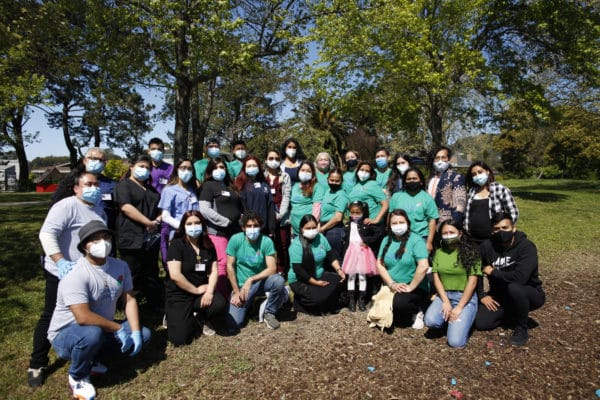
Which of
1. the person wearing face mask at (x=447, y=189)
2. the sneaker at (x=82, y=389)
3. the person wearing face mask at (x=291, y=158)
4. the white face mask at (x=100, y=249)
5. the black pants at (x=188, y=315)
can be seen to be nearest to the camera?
the sneaker at (x=82, y=389)

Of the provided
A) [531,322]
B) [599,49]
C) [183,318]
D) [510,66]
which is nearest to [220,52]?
[183,318]

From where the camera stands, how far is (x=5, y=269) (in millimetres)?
6941

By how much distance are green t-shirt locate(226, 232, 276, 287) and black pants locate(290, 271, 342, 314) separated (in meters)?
0.60

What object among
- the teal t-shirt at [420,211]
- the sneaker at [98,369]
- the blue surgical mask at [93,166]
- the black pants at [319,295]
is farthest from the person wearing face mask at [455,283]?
the blue surgical mask at [93,166]

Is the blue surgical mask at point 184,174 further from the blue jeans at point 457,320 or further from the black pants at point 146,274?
the blue jeans at point 457,320

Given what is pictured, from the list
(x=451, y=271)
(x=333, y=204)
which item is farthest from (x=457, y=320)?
(x=333, y=204)

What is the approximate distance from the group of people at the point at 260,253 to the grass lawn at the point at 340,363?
198mm

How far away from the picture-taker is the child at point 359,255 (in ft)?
16.9

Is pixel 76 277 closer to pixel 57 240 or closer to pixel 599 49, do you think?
pixel 57 240

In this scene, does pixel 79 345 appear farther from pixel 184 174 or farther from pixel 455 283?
pixel 455 283

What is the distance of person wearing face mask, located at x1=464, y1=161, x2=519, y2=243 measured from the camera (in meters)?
5.01

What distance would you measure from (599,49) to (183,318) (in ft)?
57.8

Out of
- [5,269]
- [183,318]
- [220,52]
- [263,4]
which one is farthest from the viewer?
[263,4]

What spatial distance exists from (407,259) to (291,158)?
8.43ft
